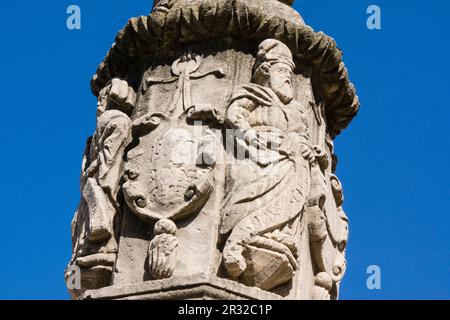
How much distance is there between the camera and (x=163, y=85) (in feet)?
30.4

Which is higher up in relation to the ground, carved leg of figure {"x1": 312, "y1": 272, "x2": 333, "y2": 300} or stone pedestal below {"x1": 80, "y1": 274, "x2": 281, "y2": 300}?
carved leg of figure {"x1": 312, "y1": 272, "x2": 333, "y2": 300}

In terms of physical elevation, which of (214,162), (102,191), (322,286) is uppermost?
(214,162)

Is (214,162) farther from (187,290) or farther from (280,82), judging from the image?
(187,290)

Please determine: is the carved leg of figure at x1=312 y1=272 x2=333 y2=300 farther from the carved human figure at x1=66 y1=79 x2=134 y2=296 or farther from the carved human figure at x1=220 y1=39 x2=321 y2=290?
the carved human figure at x1=66 y1=79 x2=134 y2=296

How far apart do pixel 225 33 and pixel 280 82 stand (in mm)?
679

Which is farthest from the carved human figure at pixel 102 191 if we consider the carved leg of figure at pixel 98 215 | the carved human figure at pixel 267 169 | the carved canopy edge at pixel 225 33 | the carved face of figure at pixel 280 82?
the carved face of figure at pixel 280 82

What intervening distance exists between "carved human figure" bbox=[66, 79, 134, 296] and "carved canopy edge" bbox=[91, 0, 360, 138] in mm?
380

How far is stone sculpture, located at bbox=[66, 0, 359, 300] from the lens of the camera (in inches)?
324

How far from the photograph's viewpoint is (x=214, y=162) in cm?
857

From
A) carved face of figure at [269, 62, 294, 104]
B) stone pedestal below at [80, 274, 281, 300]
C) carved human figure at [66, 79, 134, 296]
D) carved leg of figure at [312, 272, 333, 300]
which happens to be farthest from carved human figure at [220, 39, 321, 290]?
carved human figure at [66, 79, 134, 296]

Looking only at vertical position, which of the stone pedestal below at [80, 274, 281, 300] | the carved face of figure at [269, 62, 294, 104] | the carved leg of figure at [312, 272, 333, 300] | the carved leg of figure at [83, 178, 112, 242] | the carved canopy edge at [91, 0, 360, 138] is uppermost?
the carved canopy edge at [91, 0, 360, 138]

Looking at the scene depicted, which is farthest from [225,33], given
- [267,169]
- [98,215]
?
[98,215]
